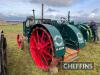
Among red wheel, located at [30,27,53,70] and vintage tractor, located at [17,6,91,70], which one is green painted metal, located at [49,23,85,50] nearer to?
vintage tractor, located at [17,6,91,70]

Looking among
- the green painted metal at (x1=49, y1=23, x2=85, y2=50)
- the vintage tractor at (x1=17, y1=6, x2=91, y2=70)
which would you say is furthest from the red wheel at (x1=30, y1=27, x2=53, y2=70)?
the green painted metal at (x1=49, y1=23, x2=85, y2=50)

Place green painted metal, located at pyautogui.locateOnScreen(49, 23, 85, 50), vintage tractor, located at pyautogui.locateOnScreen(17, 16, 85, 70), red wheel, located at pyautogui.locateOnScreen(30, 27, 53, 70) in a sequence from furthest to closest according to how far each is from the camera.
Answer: green painted metal, located at pyautogui.locateOnScreen(49, 23, 85, 50)
red wheel, located at pyautogui.locateOnScreen(30, 27, 53, 70)
vintage tractor, located at pyautogui.locateOnScreen(17, 16, 85, 70)

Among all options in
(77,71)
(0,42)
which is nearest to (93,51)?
(77,71)

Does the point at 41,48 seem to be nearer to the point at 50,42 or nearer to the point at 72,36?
the point at 50,42

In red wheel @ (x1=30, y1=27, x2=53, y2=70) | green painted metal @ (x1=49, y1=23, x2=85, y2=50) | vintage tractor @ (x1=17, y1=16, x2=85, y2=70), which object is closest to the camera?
vintage tractor @ (x1=17, y1=16, x2=85, y2=70)

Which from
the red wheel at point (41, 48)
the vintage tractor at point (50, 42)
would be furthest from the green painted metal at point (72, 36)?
the red wheel at point (41, 48)

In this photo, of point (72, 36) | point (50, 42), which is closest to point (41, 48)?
point (50, 42)

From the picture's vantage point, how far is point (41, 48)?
788 cm

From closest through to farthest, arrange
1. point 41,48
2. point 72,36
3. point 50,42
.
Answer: point 50,42
point 41,48
point 72,36

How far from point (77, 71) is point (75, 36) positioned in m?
1.58

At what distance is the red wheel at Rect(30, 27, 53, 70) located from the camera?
7.68 metres

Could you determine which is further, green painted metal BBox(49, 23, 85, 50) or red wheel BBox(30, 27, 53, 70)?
green painted metal BBox(49, 23, 85, 50)

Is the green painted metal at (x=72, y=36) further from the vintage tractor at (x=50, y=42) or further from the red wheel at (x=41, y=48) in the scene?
the red wheel at (x=41, y=48)

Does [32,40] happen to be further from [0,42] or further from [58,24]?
[0,42]
